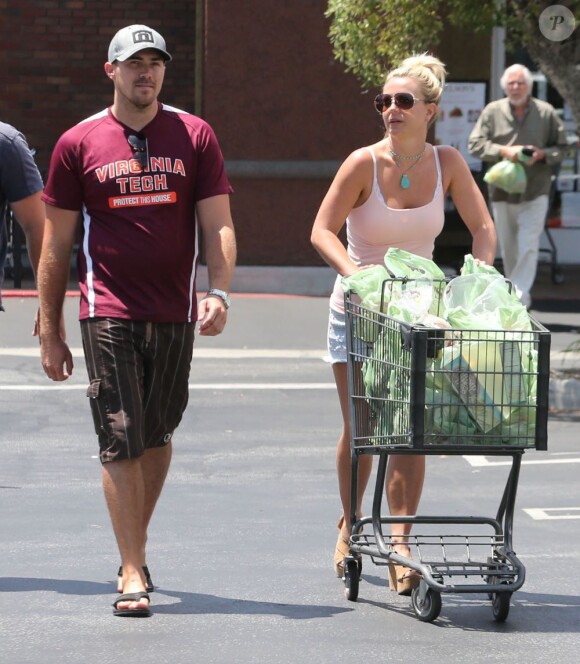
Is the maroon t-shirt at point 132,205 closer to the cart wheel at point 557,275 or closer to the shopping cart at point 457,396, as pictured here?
the shopping cart at point 457,396

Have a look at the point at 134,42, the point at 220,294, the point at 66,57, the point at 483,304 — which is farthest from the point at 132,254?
the point at 66,57

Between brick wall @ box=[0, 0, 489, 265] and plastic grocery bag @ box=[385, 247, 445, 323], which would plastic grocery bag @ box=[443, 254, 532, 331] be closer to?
plastic grocery bag @ box=[385, 247, 445, 323]

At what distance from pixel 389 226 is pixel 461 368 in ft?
2.96

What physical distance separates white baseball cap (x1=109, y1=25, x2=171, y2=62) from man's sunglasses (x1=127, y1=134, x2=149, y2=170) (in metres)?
0.29

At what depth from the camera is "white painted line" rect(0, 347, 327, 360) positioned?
11.9 meters

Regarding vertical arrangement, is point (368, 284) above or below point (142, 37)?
below

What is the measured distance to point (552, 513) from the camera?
747 centimetres

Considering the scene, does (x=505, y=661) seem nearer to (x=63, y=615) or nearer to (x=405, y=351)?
(x=405, y=351)

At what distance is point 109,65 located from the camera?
19.3ft

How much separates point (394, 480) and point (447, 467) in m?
2.39

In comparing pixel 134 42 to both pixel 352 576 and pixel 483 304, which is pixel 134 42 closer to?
pixel 483 304

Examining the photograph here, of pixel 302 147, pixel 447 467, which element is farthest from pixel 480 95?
pixel 447 467

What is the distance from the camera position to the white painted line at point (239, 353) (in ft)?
39.2

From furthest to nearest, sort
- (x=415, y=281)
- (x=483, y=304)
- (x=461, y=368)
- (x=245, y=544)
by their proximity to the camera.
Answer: (x=245, y=544)
(x=415, y=281)
(x=483, y=304)
(x=461, y=368)
